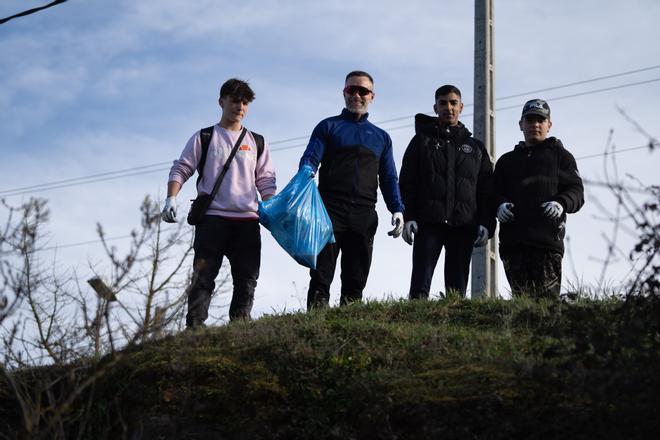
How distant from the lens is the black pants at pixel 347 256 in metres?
7.54

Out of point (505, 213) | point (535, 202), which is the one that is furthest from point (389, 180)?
point (535, 202)

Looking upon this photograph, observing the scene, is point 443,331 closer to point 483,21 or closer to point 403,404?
point 403,404

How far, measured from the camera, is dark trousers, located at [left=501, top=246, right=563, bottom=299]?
25.5ft

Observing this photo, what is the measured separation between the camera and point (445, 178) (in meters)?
7.93

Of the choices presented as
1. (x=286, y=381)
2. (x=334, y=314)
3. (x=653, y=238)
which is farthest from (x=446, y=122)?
(x=653, y=238)

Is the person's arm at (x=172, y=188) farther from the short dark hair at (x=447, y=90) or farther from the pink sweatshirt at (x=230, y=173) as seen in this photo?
the short dark hair at (x=447, y=90)

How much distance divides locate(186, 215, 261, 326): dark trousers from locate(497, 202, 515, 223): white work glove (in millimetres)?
1863

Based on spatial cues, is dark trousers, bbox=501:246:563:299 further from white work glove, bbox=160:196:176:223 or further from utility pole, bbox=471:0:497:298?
utility pole, bbox=471:0:497:298

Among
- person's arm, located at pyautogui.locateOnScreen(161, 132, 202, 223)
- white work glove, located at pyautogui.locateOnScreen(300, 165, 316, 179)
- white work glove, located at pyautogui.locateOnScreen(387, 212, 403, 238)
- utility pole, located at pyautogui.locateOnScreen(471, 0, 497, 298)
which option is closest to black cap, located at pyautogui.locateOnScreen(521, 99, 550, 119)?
white work glove, located at pyautogui.locateOnScreen(387, 212, 403, 238)

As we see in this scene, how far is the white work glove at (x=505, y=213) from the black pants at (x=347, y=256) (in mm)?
958

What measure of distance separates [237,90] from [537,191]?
7.81 feet

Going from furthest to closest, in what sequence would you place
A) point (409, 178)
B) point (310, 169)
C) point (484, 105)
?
point (484, 105) → point (409, 178) → point (310, 169)

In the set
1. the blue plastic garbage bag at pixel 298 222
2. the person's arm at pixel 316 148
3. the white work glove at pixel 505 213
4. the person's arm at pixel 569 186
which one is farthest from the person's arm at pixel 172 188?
the person's arm at pixel 569 186

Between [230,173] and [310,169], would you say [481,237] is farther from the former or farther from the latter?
[230,173]
